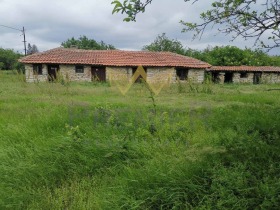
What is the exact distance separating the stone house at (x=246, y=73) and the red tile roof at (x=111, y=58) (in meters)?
2.92

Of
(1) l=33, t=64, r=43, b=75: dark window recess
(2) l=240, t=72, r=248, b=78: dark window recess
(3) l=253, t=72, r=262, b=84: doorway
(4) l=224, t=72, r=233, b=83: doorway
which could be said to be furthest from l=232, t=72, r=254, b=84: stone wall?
(1) l=33, t=64, r=43, b=75: dark window recess

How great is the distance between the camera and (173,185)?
2.75 m

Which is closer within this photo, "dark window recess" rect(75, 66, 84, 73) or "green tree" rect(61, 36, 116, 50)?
"dark window recess" rect(75, 66, 84, 73)

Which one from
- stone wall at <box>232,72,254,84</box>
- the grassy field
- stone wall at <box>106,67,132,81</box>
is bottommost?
the grassy field

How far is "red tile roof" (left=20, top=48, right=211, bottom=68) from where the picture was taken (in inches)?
883

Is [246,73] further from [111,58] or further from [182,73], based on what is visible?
[111,58]

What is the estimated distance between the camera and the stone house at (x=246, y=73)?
26.1 m

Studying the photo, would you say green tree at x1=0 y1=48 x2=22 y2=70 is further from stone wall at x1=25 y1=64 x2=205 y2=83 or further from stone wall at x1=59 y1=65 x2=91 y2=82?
stone wall at x1=59 y1=65 x2=91 y2=82

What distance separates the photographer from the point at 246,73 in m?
26.8

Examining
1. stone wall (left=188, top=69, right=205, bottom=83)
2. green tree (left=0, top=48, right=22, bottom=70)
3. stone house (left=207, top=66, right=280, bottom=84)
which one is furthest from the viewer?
green tree (left=0, top=48, right=22, bottom=70)

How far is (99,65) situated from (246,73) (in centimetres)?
1601

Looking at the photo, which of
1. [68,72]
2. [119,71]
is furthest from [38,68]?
[119,71]

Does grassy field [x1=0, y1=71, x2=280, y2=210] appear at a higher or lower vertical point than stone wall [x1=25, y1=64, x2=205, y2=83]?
lower

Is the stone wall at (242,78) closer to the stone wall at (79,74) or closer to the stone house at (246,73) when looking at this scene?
the stone house at (246,73)
